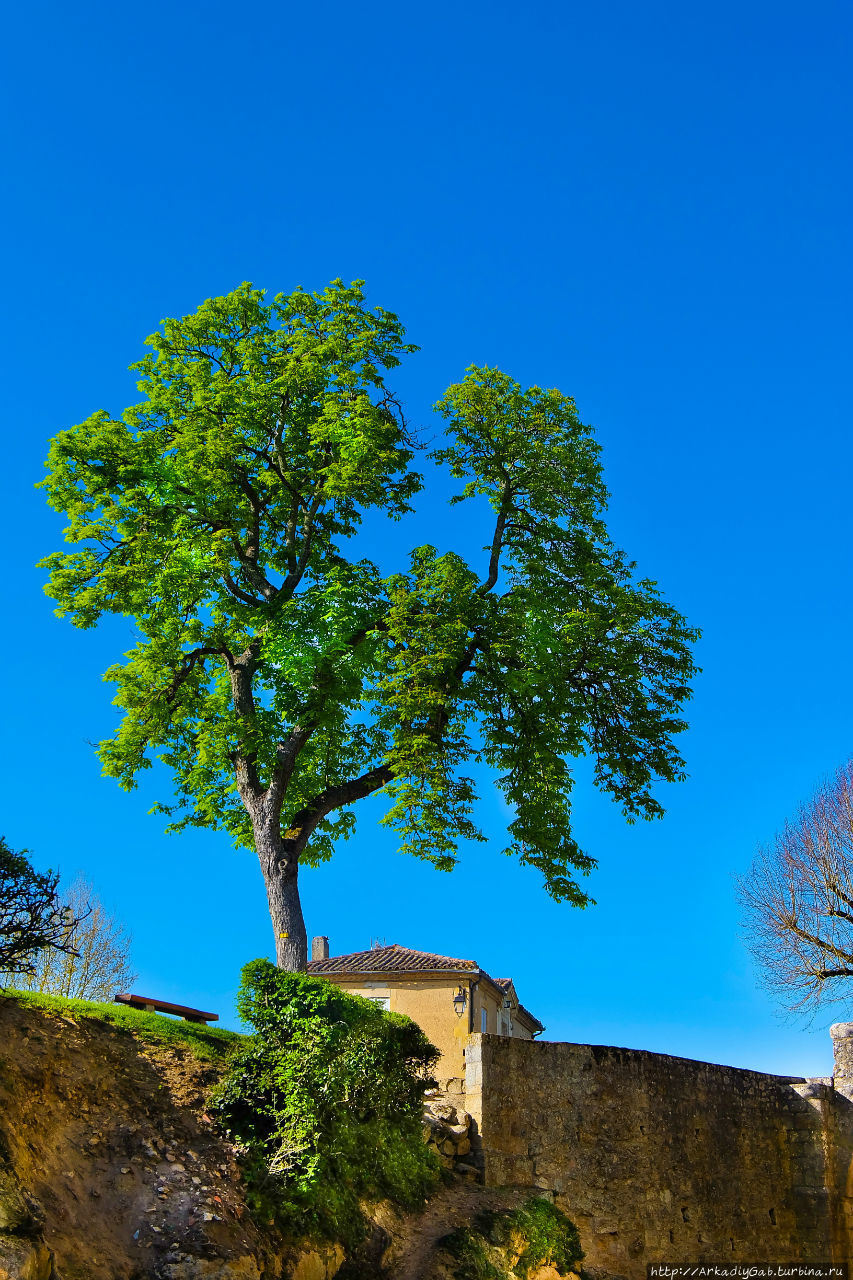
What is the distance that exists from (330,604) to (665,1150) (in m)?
11.6

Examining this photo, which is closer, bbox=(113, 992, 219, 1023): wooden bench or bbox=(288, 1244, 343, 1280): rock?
bbox=(288, 1244, 343, 1280): rock

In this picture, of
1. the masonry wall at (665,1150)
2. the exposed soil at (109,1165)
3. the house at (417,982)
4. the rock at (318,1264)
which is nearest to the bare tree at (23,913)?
the exposed soil at (109,1165)

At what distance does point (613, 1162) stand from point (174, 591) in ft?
41.8

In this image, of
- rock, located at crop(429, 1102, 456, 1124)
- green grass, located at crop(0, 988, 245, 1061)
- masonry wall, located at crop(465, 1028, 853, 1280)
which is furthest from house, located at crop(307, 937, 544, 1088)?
green grass, located at crop(0, 988, 245, 1061)

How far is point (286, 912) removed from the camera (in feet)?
59.3

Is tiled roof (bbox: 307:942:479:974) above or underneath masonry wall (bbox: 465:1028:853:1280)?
above

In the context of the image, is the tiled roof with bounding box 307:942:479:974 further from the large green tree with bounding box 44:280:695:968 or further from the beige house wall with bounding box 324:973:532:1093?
the large green tree with bounding box 44:280:695:968

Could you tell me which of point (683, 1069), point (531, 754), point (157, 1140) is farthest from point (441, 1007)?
point (157, 1140)

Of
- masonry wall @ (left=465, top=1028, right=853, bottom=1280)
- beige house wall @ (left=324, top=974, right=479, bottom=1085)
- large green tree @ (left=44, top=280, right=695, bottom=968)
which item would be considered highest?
large green tree @ (left=44, top=280, right=695, bottom=968)

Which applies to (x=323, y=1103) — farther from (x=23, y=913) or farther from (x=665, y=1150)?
(x=665, y=1150)

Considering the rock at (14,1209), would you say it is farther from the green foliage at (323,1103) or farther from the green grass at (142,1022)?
the green grass at (142,1022)

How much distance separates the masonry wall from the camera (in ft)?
58.3

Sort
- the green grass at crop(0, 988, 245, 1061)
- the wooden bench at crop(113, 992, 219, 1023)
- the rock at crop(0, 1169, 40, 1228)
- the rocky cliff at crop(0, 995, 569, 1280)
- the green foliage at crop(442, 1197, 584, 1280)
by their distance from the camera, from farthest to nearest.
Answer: the wooden bench at crop(113, 992, 219, 1023) → the green foliage at crop(442, 1197, 584, 1280) → the green grass at crop(0, 988, 245, 1061) → the rocky cliff at crop(0, 995, 569, 1280) → the rock at crop(0, 1169, 40, 1228)

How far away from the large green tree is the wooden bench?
1.61 m
